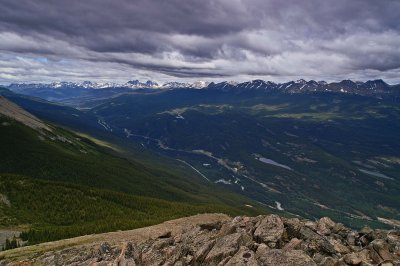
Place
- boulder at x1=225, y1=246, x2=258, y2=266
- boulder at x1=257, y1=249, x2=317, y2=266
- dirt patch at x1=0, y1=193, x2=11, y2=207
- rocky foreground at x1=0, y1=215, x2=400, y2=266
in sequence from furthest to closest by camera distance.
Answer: dirt patch at x1=0, y1=193, x2=11, y2=207 < rocky foreground at x1=0, y1=215, x2=400, y2=266 < boulder at x1=225, y1=246, x2=258, y2=266 < boulder at x1=257, y1=249, x2=317, y2=266

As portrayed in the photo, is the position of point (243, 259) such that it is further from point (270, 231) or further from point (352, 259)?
point (352, 259)

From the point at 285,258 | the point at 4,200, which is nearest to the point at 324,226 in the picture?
the point at 285,258

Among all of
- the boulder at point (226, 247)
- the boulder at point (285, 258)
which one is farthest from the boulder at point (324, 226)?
the boulder at point (285, 258)

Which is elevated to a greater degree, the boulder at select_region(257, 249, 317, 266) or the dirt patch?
the boulder at select_region(257, 249, 317, 266)

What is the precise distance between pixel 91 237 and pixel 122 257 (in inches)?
Answer: 1980

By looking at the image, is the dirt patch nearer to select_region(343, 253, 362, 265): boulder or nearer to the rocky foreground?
the rocky foreground

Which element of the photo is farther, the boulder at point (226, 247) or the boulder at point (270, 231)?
the boulder at point (270, 231)

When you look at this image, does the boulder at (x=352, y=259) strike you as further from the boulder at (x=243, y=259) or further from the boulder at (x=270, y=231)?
the boulder at (x=243, y=259)

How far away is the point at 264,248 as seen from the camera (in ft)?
173

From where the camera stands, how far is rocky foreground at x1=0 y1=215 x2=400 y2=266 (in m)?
49.4

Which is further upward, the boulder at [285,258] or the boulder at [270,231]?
the boulder at [285,258]

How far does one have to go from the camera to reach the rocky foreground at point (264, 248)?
49.4 meters

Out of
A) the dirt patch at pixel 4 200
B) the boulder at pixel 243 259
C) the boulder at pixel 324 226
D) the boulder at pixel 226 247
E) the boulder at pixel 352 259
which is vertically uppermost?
the boulder at pixel 352 259

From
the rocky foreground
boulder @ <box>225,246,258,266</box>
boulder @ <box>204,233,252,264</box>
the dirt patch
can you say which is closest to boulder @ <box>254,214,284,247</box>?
the rocky foreground
